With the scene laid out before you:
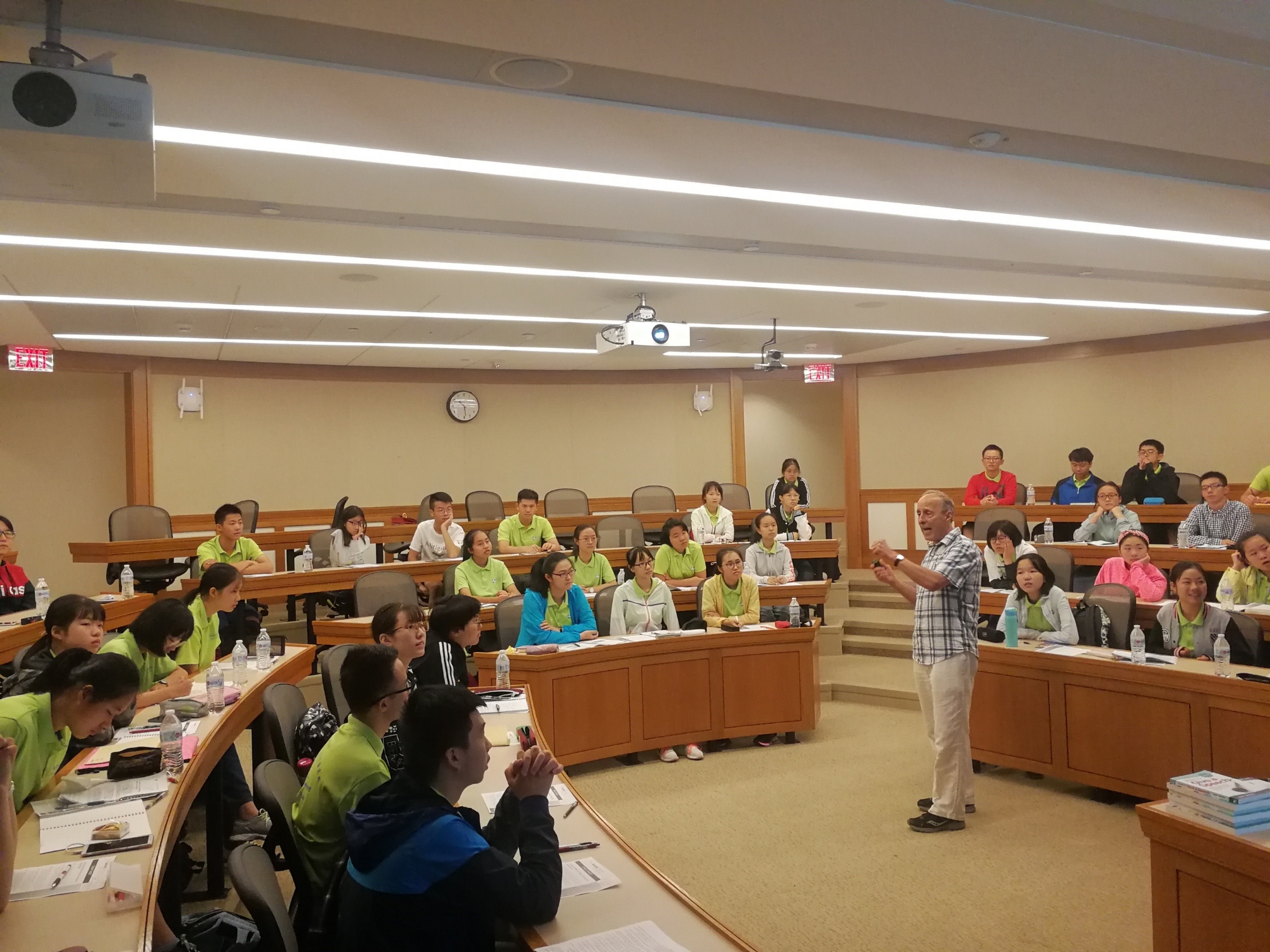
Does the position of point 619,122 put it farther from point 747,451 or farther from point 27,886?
point 747,451

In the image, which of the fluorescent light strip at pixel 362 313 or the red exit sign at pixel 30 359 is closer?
the fluorescent light strip at pixel 362 313

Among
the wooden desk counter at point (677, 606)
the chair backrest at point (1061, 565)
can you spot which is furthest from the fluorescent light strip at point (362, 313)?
the chair backrest at point (1061, 565)

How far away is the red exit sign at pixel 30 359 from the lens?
363 inches

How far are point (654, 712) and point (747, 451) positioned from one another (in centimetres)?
847

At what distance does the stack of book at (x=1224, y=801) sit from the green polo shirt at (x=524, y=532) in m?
6.39

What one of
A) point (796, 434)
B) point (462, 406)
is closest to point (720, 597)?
point (462, 406)

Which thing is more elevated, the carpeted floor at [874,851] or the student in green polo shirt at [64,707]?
the student in green polo shirt at [64,707]

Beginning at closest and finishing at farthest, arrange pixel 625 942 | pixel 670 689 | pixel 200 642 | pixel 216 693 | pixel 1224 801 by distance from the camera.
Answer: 1. pixel 625 942
2. pixel 1224 801
3. pixel 216 693
4. pixel 200 642
5. pixel 670 689

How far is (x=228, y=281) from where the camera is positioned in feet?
21.3

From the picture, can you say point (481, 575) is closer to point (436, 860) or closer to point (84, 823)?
point (84, 823)

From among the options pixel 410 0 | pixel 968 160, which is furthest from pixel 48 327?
pixel 968 160

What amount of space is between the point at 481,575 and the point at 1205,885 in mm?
5171

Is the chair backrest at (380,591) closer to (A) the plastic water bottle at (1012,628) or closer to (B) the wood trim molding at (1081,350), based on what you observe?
(A) the plastic water bottle at (1012,628)

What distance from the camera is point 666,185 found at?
15.0ft
